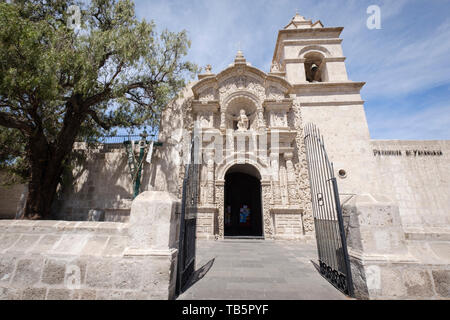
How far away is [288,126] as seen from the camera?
10781 mm

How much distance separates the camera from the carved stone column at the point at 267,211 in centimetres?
938

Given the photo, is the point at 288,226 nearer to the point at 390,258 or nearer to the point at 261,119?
the point at 261,119

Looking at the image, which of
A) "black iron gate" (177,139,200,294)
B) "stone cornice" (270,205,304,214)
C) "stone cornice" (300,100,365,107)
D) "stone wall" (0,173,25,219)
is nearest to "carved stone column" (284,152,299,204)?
"stone cornice" (270,205,304,214)

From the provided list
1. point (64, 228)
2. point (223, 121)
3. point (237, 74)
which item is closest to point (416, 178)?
point (223, 121)

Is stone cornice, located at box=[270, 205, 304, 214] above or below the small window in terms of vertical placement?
below

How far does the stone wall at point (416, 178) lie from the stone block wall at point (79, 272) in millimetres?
11490

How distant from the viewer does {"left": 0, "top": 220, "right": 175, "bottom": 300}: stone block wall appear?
8.45ft

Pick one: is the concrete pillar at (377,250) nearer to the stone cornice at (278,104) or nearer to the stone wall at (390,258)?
the stone wall at (390,258)

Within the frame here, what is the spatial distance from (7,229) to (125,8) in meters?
9.86

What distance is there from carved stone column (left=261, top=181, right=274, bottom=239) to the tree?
633 cm

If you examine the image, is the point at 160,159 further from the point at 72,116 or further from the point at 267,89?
the point at 267,89

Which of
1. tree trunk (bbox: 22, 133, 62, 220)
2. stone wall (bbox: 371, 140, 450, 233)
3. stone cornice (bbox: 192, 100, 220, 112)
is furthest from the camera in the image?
stone cornice (bbox: 192, 100, 220, 112)

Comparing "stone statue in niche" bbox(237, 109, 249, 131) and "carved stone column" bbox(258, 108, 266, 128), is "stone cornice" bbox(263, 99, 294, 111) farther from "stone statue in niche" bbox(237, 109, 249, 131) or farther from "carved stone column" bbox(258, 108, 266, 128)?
"stone statue in niche" bbox(237, 109, 249, 131)

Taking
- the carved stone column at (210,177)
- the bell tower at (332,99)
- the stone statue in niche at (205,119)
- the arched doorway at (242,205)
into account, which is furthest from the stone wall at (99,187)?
the bell tower at (332,99)
